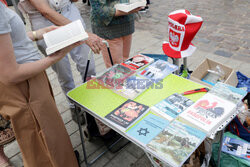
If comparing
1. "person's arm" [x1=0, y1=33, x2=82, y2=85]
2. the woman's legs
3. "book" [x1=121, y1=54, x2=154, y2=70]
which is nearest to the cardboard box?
"book" [x1=121, y1=54, x2=154, y2=70]

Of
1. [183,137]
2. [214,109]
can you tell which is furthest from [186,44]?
[183,137]

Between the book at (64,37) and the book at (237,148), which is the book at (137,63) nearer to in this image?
the book at (64,37)

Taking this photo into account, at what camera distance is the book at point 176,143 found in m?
1.06

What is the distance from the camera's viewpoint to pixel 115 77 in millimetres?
1689

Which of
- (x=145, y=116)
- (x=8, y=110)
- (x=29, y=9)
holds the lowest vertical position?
(x=145, y=116)

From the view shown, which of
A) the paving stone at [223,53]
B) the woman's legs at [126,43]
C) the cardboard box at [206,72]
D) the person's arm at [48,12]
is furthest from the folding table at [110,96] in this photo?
the paving stone at [223,53]

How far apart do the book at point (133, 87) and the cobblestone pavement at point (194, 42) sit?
85 cm

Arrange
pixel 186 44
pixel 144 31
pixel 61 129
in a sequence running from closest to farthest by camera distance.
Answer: pixel 61 129
pixel 186 44
pixel 144 31

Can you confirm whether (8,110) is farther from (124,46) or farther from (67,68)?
(124,46)

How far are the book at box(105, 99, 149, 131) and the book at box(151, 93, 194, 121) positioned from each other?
87 mm

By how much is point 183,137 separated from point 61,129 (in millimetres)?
Answer: 869

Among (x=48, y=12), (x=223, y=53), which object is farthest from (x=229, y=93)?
(x=223, y=53)

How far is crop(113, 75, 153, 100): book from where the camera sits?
1.52 m

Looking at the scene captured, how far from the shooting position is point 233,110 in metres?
1.28
